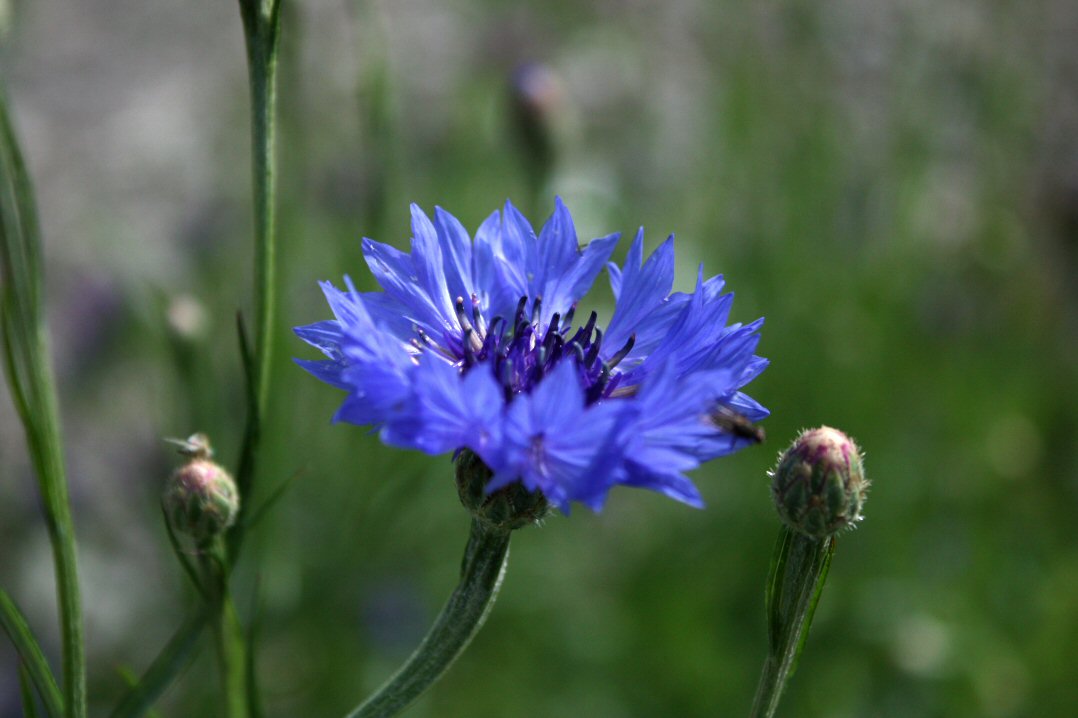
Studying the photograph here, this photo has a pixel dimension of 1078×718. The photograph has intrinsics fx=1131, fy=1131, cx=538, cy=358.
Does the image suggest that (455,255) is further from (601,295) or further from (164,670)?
(601,295)

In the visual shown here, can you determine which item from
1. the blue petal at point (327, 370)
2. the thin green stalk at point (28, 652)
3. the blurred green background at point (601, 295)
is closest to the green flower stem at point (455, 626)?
the blue petal at point (327, 370)

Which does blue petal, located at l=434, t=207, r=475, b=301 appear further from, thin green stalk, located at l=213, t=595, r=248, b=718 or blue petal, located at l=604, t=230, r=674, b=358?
thin green stalk, located at l=213, t=595, r=248, b=718

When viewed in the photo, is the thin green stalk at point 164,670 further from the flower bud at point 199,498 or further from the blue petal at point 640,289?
the blue petal at point 640,289

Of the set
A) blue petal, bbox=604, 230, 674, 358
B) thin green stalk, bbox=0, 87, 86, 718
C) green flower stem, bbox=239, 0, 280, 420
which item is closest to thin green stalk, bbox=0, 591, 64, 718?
thin green stalk, bbox=0, 87, 86, 718

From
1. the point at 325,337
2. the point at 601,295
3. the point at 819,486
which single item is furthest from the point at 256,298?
the point at 601,295

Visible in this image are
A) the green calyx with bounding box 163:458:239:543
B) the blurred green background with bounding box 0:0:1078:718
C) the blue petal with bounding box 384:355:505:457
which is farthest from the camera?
the blurred green background with bounding box 0:0:1078:718

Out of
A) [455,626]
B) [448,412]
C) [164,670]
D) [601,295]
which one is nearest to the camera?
[448,412]
